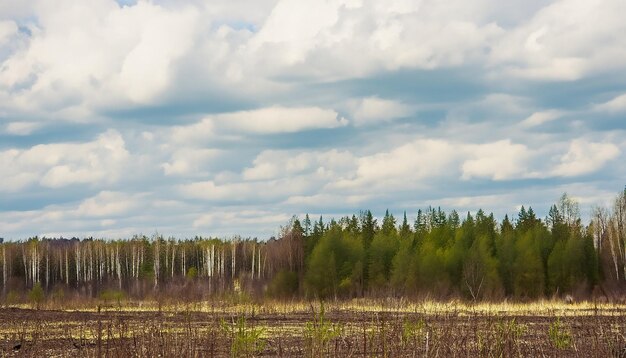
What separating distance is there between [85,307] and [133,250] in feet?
140

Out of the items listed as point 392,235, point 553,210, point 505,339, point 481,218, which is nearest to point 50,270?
point 392,235

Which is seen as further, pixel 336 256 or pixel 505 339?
pixel 336 256

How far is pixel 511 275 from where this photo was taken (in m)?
56.5

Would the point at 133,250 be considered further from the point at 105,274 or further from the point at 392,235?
the point at 392,235

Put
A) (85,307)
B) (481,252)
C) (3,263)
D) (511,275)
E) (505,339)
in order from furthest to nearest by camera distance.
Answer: (3,263), (511,275), (481,252), (85,307), (505,339)

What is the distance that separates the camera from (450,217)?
90875mm

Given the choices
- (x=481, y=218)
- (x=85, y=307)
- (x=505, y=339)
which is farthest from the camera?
(x=481, y=218)

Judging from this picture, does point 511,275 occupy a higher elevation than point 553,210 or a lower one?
lower

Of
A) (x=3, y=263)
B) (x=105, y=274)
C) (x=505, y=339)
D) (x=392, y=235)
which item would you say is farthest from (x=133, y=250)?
(x=505, y=339)

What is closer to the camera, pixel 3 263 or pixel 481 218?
pixel 481 218

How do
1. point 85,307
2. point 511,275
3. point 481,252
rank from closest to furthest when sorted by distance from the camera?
point 85,307, point 481,252, point 511,275

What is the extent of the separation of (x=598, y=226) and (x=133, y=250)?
48.2 meters

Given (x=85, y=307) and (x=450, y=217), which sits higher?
(x=450, y=217)

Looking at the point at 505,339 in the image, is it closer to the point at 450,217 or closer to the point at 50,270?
the point at 450,217
